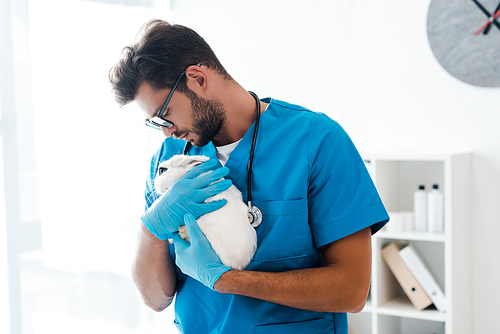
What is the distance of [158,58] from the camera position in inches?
45.9

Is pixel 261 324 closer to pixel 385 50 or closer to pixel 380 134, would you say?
pixel 380 134

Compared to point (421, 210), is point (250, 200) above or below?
above

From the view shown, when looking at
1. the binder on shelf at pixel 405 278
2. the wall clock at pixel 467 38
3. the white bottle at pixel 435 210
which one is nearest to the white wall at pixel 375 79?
the wall clock at pixel 467 38

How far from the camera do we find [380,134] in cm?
259

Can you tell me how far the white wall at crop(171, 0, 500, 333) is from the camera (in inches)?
90.7

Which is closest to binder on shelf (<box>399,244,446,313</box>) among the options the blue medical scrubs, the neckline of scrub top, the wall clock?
the wall clock

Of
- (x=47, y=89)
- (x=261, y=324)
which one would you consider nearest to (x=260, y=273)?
(x=261, y=324)

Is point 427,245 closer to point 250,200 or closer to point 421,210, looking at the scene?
point 421,210

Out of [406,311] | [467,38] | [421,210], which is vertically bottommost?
[406,311]

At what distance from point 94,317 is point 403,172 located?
1.99 m

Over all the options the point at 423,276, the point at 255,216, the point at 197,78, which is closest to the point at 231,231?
the point at 255,216

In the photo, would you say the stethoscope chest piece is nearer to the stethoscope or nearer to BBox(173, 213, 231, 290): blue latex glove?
the stethoscope

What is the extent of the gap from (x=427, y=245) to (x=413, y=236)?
34cm

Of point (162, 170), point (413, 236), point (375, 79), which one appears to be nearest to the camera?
point (162, 170)
